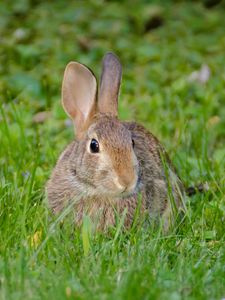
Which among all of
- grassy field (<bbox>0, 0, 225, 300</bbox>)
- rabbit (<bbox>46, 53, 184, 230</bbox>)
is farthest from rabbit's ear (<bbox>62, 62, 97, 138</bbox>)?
grassy field (<bbox>0, 0, 225, 300</bbox>)

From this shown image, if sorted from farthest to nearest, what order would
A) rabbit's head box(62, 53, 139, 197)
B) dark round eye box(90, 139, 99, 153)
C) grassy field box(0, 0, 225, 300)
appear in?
dark round eye box(90, 139, 99, 153) → rabbit's head box(62, 53, 139, 197) → grassy field box(0, 0, 225, 300)

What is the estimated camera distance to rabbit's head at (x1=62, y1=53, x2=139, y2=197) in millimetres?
5031

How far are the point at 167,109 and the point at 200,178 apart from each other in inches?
67.3

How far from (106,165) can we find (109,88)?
0.97 metres

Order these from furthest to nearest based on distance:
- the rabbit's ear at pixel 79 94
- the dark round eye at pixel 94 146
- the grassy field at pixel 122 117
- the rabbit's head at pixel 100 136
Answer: the rabbit's ear at pixel 79 94 → the dark round eye at pixel 94 146 → the rabbit's head at pixel 100 136 → the grassy field at pixel 122 117

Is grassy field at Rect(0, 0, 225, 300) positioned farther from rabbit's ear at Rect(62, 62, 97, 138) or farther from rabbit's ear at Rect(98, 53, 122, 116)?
rabbit's ear at Rect(98, 53, 122, 116)

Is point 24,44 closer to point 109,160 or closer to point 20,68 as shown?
point 20,68

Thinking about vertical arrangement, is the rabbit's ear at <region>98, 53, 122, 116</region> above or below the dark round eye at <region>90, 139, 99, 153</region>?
above

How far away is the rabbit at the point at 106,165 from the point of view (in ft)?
16.8

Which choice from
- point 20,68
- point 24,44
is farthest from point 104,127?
point 24,44

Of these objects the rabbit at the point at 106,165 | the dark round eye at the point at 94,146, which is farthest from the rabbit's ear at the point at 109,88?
the dark round eye at the point at 94,146

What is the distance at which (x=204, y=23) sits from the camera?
10.4 meters

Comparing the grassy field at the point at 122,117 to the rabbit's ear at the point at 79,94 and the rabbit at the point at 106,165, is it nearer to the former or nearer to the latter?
the rabbit at the point at 106,165

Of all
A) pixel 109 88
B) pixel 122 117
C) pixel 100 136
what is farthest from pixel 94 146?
pixel 122 117
